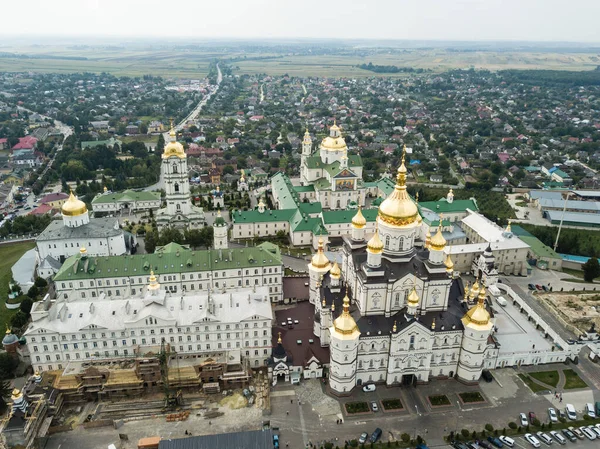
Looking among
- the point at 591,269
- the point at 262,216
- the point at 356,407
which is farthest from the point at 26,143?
the point at 591,269

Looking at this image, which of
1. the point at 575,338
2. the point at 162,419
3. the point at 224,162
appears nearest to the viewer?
the point at 162,419

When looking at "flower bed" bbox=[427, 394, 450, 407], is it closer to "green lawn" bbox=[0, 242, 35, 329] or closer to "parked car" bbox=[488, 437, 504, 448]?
"parked car" bbox=[488, 437, 504, 448]

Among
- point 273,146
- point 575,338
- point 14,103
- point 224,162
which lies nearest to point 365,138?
point 273,146

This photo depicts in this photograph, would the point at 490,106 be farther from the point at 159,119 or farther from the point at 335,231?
the point at 335,231

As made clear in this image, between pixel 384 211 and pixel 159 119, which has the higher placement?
pixel 384 211

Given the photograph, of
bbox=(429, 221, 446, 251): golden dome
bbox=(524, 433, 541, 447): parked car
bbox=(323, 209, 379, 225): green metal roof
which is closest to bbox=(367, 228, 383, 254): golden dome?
bbox=(429, 221, 446, 251): golden dome

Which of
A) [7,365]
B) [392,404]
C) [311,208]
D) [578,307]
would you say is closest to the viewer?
[392,404]

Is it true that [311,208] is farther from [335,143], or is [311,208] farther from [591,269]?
[591,269]
